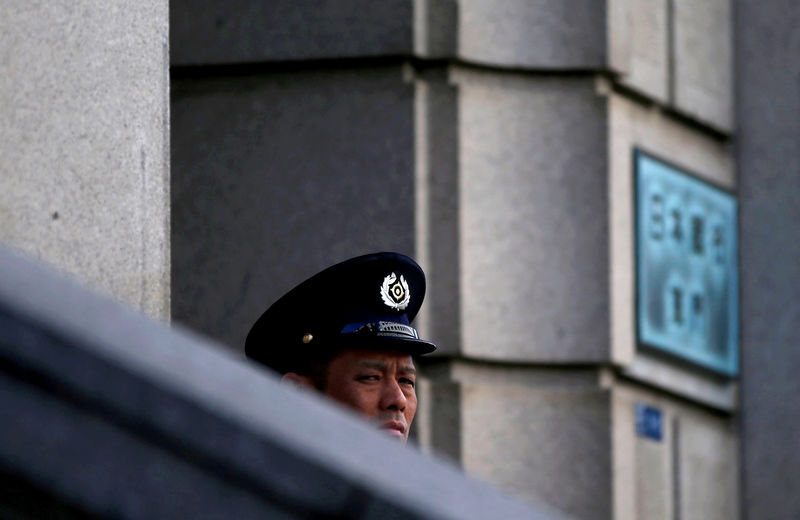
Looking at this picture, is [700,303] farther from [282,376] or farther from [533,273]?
[282,376]

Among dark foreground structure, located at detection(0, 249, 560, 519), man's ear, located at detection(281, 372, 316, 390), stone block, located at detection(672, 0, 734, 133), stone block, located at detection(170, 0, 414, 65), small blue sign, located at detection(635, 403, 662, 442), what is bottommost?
dark foreground structure, located at detection(0, 249, 560, 519)

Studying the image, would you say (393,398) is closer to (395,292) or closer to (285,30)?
(395,292)

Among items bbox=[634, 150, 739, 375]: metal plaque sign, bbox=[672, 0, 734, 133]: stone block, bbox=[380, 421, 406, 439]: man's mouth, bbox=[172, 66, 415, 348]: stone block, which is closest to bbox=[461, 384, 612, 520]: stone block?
bbox=[634, 150, 739, 375]: metal plaque sign

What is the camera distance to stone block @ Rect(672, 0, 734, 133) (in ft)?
24.6

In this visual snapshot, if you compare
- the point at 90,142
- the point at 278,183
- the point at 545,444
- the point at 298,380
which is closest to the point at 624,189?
the point at 545,444

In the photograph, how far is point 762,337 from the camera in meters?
7.79

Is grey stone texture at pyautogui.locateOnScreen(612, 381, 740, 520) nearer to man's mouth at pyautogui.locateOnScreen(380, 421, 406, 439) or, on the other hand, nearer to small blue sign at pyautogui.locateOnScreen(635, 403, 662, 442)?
small blue sign at pyautogui.locateOnScreen(635, 403, 662, 442)

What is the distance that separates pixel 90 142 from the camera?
134 inches

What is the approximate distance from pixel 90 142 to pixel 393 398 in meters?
1.12

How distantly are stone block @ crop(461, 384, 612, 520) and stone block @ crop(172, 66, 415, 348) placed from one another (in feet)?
2.13

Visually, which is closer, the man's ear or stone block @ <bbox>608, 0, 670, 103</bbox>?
the man's ear

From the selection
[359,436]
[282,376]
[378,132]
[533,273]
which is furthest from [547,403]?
[359,436]

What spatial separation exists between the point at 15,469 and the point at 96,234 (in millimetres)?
2240

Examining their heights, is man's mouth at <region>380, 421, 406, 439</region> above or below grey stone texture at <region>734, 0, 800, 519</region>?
below
